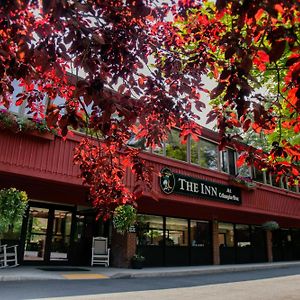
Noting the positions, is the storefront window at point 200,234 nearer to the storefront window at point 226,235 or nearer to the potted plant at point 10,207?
the storefront window at point 226,235

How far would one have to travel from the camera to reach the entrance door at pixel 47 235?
47.0ft

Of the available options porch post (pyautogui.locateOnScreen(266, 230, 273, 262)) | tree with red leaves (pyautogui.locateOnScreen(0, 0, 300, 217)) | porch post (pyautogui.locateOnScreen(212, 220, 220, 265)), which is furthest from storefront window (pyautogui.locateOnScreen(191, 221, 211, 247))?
tree with red leaves (pyautogui.locateOnScreen(0, 0, 300, 217))

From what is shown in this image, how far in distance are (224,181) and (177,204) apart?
331cm

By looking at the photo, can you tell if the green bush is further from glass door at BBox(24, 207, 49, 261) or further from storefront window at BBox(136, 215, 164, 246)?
storefront window at BBox(136, 215, 164, 246)

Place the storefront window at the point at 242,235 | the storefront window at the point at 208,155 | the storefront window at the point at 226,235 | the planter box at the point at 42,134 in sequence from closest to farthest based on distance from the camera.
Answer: the planter box at the point at 42,134 → the storefront window at the point at 208,155 → the storefront window at the point at 226,235 → the storefront window at the point at 242,235

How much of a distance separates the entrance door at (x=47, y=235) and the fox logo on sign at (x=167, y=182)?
4.23m

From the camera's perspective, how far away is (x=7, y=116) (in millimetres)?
10742

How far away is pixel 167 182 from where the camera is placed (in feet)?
51.1

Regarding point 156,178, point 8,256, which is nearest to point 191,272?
point 156,178

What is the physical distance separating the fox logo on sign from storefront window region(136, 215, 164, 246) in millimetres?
2365

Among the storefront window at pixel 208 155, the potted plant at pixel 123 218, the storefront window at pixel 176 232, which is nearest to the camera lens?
the potted plant at pixel 123 218

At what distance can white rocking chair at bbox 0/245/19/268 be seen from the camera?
1294 centimetres

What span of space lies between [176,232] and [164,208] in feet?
5.88

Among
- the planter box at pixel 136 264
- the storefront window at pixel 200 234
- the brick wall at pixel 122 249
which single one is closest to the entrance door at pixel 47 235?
the brick wall at pixel 122 249
